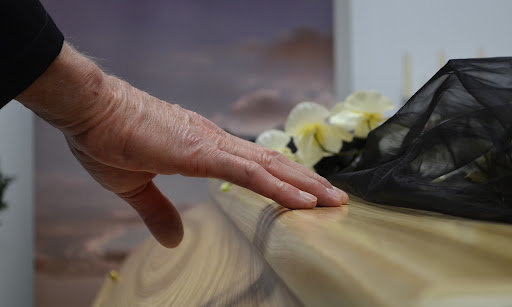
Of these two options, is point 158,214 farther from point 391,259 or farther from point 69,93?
point 391,259

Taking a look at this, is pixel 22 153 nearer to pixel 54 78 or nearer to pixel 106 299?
pixel 106 299

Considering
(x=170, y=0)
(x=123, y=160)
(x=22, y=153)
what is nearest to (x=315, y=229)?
(x=123, y=160)

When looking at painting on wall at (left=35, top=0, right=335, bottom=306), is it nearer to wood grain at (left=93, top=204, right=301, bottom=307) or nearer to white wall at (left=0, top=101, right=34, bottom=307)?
white wall at (left=0, top=101, right=34, bottom=307)

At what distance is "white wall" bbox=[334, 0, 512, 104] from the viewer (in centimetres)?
223

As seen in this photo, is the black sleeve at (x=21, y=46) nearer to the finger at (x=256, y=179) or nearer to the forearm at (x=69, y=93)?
the forearm at (x=69, y=93)

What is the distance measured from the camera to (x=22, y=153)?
8.81 ft

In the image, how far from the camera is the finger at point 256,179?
16.5 inches

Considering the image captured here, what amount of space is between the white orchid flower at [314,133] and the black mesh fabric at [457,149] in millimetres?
214

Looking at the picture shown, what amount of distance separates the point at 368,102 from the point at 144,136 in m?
0.35

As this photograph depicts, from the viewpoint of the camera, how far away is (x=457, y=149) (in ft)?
1.28

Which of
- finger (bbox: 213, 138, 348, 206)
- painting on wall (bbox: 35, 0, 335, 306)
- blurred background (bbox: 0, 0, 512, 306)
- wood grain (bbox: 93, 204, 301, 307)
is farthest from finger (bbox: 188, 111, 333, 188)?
painting on wall (bbox: 35, 0, 335, 306)

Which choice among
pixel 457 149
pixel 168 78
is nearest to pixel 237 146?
pixel 457 149

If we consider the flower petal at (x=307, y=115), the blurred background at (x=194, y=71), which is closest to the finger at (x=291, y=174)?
the flower petal at (x=307, y=115)

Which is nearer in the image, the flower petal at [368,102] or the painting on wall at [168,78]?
the flower petal at [368,102]
